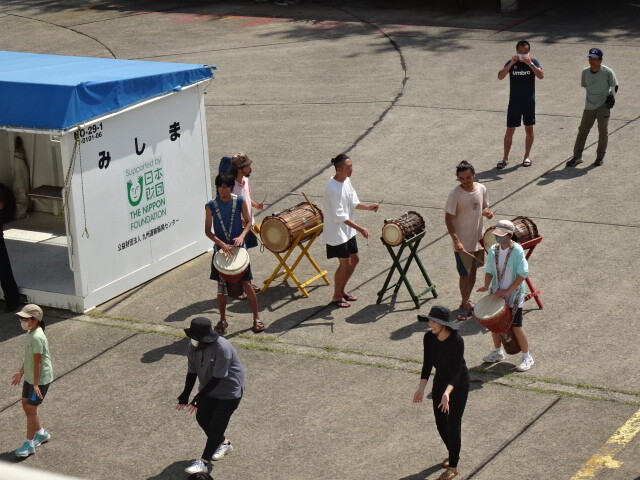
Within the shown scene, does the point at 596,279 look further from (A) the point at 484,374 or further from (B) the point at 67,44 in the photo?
(B) the point at 67,44

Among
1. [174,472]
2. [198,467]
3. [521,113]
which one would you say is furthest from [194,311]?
[521,113]

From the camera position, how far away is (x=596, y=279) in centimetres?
1172

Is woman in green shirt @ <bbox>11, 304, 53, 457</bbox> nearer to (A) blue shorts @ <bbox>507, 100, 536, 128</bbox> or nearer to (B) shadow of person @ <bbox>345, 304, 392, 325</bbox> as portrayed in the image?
(B) shadow of person @ <bbox>345, 304, 392, 325</bbox>

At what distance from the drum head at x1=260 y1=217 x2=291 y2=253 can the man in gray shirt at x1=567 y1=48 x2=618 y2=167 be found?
5.66 metres

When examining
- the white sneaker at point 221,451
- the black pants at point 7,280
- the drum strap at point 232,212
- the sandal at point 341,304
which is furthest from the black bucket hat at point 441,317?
the black pants at point 7,280

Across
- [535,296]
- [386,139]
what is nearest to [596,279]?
[535,296]

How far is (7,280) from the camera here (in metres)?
11.7

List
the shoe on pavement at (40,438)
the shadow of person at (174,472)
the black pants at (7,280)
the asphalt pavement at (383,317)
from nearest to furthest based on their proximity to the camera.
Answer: the shadow of person at (174,472), the asphalt pavement at (383,317), the shoe on pavement at (40,438), the black pants at (7,280)

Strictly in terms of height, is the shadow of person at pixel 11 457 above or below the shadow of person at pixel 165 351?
below

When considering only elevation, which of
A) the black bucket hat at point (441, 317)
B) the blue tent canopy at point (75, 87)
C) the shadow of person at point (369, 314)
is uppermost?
the blue tent canopy at point (75, 87)

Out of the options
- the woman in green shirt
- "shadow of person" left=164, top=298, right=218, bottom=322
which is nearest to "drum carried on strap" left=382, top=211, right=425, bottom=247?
"shadow of person" left=164, top=298, right=218, bottom=322

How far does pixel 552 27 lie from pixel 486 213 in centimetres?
1411

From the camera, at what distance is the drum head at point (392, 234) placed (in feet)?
36.2

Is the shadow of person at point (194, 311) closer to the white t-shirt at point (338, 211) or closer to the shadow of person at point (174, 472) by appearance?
the white t-shirt at point (338, 211)
